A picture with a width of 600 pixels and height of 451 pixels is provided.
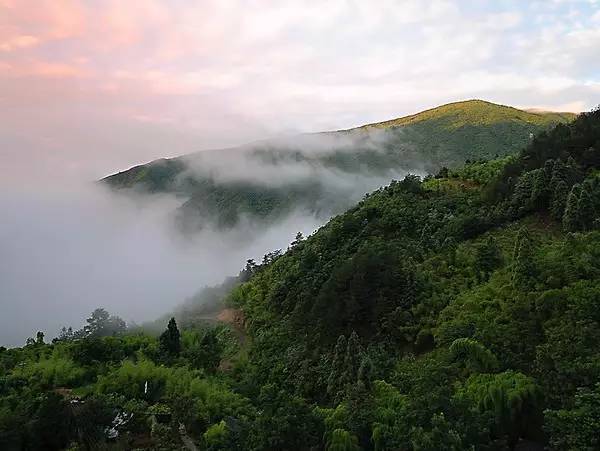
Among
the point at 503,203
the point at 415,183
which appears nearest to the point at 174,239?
the point at 415,183

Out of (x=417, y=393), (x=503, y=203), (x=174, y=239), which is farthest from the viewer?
(x=174, y=239)

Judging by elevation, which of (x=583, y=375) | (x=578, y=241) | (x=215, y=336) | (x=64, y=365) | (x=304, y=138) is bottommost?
(x=215, y=336)

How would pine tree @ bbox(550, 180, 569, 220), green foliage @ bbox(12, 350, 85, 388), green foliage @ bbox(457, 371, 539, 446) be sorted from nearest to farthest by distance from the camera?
green foliage @ bbox(457, 371, 539, 446)
green foliage @ bbox(12, 350, 85, 388)
pine tree @ bbox(550, 180, 569, 220)

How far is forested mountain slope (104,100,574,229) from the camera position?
9112 centimetres

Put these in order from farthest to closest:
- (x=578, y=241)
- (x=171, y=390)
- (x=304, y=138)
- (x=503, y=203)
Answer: (x=304, y=138)
(x=503, y=203)
(x=171, y=390)
(x=578, y=241)

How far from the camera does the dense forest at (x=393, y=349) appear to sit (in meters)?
10.9

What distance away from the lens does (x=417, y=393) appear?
1167 cm

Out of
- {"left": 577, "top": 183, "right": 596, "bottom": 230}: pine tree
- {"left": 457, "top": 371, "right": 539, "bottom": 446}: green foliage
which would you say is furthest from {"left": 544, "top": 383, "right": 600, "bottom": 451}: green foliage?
{"left": 577, "top": 183, "right": 596, "bottom": 230}: pine tree

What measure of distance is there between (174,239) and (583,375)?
101 meters

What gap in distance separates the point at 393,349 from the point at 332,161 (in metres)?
87.3

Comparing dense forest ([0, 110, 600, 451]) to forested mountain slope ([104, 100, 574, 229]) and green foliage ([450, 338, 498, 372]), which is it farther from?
forested mountain slope ([104, 100, 574, 229])

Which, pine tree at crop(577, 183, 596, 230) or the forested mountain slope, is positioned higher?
the forested mountain slope

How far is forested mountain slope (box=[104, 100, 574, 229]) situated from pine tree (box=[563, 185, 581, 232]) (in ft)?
206

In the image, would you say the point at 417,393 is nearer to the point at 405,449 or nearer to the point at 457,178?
the point at 405,449
